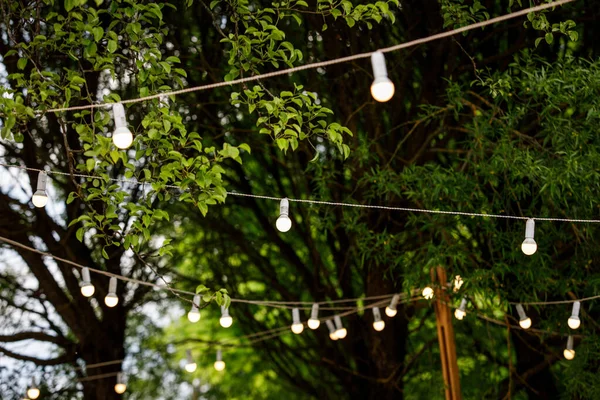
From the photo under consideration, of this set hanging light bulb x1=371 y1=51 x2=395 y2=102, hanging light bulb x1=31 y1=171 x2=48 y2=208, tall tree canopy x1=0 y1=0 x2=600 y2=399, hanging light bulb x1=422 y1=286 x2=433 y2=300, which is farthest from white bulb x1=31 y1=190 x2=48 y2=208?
hanging light bulb x1=422 y1=286 x2=433 y2=300

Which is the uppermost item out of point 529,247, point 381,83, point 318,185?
point 318,185

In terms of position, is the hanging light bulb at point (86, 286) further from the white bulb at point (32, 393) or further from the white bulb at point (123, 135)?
the white bulb at point (32, 393)

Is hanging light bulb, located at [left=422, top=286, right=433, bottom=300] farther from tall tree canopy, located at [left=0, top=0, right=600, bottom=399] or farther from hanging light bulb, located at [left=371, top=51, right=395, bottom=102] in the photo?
hanging light bulb, located at [left=371, top=51, right=395, bottom=102]

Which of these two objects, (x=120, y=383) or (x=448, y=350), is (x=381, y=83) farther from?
(x=120, y=383)

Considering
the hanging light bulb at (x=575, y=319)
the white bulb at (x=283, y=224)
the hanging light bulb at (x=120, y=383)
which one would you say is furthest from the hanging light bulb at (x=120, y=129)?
the hanging light bulb at (x=120, y=383)

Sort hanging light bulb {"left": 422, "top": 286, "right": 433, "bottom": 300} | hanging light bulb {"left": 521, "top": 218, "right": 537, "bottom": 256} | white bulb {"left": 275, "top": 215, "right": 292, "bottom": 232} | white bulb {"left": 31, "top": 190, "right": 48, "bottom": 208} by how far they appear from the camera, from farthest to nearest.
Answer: hanging light bulb {"left": 422, "top": 286, "right": 433, "bottom": 300} → hanging light bulb {"left": 521, "top": 218, "right": 537, "bottom": 256} → white bulb {"left": 275, "top": 215, "right": 292, "bottom": 232} → white bulb {"left": 31, "top": 190, "right": 48, "bottom": 208}

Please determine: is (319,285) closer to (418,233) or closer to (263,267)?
(263,267)

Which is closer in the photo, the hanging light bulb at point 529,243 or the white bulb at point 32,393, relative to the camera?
the hanging light bulb at point 529,243

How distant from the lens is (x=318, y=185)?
226 inches

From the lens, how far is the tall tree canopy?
148 inches

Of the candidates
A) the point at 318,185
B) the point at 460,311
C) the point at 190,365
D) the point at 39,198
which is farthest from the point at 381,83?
the point at 190,365

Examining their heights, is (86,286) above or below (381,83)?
above

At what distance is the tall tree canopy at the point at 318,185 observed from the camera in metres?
3.77

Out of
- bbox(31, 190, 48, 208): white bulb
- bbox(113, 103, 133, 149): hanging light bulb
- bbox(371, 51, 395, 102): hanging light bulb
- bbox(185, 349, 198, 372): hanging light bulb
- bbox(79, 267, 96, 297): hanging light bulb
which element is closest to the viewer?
bbox(371, 51, 395, 102): hanging light bulb
